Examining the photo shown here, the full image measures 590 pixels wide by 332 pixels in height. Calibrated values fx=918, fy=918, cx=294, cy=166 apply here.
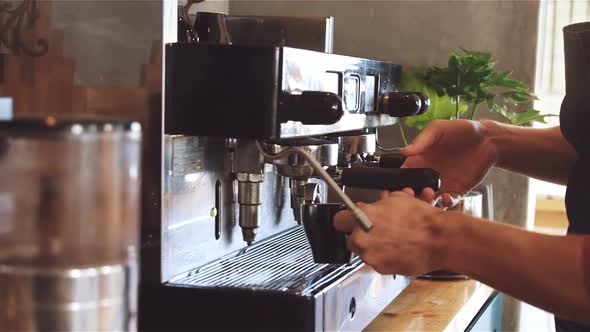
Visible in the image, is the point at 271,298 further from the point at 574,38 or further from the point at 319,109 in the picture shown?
the point at 574,38

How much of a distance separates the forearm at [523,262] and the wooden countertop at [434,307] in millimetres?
346

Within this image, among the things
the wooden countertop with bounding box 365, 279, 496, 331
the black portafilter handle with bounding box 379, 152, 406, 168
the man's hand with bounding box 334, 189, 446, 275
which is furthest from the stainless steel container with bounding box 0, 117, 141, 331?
the wooden countertop with bounding box 365, 279, 496, 331

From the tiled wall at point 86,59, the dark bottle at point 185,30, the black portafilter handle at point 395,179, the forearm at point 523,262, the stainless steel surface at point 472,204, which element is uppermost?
the dark bottle at point 185,30

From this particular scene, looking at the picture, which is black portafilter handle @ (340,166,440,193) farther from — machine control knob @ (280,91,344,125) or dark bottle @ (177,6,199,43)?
dark bottle @ (177,6,199,43)

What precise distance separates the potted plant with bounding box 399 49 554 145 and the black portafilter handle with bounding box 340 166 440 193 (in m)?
0.82

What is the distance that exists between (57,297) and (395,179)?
595mm

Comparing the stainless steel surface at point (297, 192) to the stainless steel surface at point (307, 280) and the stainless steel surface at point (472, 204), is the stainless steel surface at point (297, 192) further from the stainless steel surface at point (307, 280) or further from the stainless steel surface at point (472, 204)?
the stainless steel surface at point (472, 204)

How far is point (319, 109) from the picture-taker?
101 cm

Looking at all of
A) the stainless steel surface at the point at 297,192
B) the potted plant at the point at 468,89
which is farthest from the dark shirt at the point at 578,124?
the potted plant at the point at 468,89

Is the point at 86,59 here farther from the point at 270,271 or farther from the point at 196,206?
the point at 270,271

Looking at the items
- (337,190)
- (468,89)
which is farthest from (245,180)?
(468,89)

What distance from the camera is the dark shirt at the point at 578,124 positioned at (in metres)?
1.26

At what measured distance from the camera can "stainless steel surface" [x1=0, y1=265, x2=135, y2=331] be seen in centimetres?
55

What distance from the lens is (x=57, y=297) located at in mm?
550
